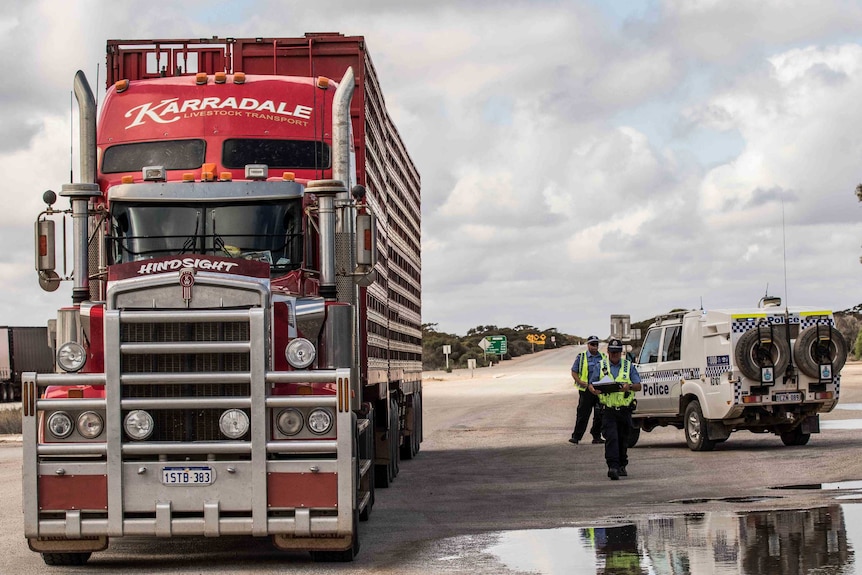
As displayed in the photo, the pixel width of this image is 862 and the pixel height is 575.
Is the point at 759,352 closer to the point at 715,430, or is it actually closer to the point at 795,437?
the point at 715,430

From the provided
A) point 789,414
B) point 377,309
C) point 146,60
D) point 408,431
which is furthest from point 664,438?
point 146,60

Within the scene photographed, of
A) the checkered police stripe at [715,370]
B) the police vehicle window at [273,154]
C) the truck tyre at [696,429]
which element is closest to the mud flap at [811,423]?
the truck tyre at [696,429]

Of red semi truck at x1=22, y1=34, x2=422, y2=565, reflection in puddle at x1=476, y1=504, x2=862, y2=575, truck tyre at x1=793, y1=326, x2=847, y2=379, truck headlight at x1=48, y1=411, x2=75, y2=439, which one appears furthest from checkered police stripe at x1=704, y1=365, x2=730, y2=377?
truck headlight at x1=48, y1=411, x2=75, y2=439

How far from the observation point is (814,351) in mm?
21484

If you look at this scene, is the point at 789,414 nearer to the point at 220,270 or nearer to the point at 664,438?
the point at 664,438

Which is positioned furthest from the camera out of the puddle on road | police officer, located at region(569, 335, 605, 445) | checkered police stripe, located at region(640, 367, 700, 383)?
the puddle on road

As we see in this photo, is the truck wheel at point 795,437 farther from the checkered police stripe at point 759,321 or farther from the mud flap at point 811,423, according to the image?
the checkered police stripe at point 759,321

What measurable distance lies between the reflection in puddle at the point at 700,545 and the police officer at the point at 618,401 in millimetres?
4632

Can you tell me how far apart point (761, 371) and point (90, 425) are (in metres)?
13.3

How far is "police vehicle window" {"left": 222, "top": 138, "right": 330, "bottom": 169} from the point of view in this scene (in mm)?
12781

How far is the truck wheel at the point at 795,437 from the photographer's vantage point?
22391 millimetres

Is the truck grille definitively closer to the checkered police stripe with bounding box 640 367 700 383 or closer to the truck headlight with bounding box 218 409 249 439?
the truck headlight with bounding box 218 409 249 439

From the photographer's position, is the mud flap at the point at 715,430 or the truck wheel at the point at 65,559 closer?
the truck wheel at the point at 65,559

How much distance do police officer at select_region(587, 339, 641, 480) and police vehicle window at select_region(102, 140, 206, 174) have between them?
732 centimetres
